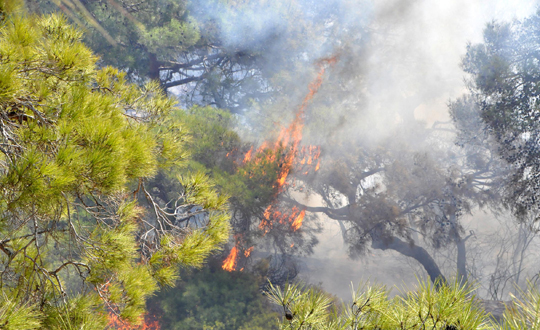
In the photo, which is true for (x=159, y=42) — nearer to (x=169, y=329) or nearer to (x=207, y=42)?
(x=207, y=42)

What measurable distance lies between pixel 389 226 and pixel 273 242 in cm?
130

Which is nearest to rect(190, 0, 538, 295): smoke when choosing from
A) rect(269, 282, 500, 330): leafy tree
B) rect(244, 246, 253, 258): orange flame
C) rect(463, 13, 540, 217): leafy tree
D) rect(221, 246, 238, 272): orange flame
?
rect(463, 13, 540, 217): leafy tree

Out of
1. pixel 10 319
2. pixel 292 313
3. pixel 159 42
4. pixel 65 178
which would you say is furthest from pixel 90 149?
pixel 159 42

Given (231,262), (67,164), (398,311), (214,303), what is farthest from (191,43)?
(398,311)

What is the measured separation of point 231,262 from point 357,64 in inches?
103

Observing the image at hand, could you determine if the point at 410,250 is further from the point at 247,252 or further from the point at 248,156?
the point at 248,156

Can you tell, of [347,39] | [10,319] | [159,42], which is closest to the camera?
[10,319]

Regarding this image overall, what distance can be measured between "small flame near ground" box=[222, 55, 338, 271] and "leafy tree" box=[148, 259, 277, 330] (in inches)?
8.8

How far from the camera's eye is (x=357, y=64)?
4043mm

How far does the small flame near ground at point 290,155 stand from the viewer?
3969 millimetres

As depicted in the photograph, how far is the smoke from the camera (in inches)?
147

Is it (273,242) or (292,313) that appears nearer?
(292,313)

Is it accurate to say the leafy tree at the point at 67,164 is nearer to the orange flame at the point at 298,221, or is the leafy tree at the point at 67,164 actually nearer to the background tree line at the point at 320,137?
the background tree line at the point at 320,137

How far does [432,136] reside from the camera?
3822 millimetres
